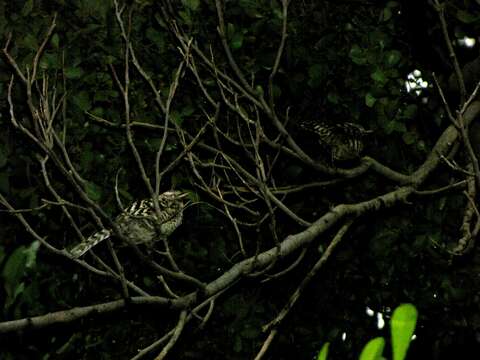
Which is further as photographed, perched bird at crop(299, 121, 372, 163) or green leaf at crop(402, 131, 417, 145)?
green leaf at crop(402, 131, 417, 145)

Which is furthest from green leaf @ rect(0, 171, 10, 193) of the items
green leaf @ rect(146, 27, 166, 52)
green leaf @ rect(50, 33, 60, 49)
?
green leaf @ rect(146, 27, 166, 52)

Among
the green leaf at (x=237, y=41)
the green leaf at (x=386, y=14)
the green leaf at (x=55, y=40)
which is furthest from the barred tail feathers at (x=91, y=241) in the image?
the green leaf at (x=386, y=14)

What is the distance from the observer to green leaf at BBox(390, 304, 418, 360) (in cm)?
107

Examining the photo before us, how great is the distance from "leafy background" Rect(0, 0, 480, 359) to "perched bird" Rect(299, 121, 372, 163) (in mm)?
162

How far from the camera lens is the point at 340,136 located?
4.64m

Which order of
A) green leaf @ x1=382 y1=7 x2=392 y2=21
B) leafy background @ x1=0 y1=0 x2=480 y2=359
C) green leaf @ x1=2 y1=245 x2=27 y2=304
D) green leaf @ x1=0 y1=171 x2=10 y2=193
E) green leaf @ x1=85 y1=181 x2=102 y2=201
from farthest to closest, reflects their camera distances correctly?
green leaf @ x1=382 y1=7 x2=392 y2=21
leafy background @ x1=0 y1=0 x2=480 y2=359
green leaf @ x1=0 y1=171 x2=10 y2=193
green leaf @ x1=85 y1=181 x2=102 y2=201
green leaf @ x1=2 y1=245 x2=27 y2=304

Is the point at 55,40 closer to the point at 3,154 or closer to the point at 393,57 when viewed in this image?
the point at 3,154

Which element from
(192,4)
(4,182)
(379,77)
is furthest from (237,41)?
(4,182)

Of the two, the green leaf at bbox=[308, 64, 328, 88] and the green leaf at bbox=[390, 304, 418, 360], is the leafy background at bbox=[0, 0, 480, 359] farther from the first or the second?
the green leaf at bbox=[390, 304, 418, 360]

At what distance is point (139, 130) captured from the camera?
4816 millimetres

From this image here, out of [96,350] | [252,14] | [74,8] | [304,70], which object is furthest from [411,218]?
[74,8]

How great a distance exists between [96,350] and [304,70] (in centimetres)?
206

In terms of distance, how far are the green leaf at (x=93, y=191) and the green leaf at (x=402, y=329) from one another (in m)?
3.50

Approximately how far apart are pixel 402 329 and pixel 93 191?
3.55 m
